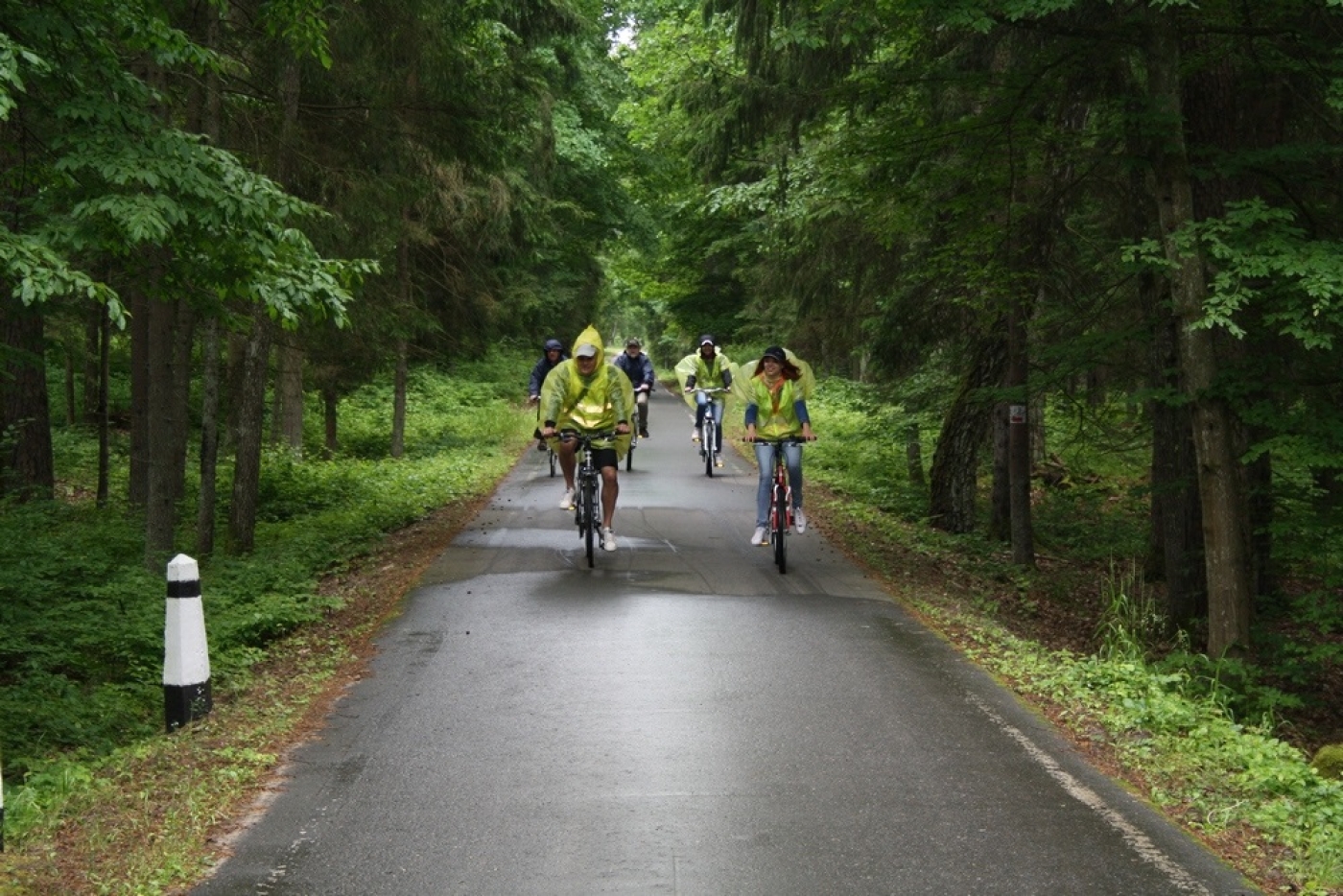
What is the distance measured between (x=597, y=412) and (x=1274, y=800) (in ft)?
24.4

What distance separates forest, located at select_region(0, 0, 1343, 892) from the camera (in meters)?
8.31

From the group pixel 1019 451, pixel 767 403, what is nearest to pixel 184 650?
pixel 767 403

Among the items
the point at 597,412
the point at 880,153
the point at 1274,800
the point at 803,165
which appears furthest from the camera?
the point at 803,165

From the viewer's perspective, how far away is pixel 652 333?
86312 millimetres

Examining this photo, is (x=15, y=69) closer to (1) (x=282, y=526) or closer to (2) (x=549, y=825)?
(2) (x=549, y=825)

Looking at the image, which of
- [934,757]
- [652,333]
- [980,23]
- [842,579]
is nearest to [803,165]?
[842,579]

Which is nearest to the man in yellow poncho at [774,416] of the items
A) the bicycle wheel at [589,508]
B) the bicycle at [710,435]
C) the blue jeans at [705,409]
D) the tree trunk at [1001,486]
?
the bicycle wheel at [589,508]

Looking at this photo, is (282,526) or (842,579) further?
(282,526)

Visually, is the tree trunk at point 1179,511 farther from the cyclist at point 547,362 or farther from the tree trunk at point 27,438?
the tree trunk at point 27,438

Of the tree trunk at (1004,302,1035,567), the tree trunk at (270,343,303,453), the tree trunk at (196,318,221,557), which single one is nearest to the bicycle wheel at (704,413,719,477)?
the tree trunk at (270,343,303,453)

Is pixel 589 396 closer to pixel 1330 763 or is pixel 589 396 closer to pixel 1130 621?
pixel 1130 621

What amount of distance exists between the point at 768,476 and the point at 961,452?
6149mm

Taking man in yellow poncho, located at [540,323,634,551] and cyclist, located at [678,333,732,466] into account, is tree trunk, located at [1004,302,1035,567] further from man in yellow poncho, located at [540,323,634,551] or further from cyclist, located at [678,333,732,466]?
cyclist, located at [678,333,732,466]

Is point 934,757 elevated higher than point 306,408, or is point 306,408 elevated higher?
point 306,408
